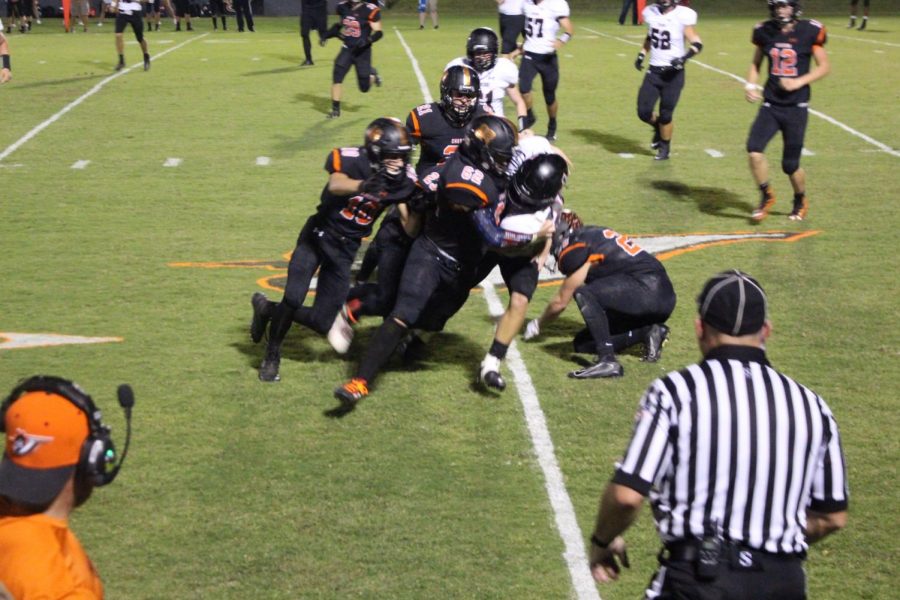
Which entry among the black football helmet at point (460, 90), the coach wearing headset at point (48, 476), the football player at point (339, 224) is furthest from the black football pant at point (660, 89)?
the coach wearing headset at point (48, 476)

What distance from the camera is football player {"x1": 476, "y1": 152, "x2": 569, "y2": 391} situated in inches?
276

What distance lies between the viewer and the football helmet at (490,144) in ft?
23.7

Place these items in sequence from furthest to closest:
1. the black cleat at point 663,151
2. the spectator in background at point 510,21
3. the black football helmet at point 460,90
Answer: the spectator in background at point 510,21
the black cleat at point 663,151
the black football helmet at point 460,90

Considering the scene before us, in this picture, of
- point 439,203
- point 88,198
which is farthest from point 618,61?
point 439,203

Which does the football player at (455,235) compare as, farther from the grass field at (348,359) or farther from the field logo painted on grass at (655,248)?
the field logo painted on grass at (655,248)

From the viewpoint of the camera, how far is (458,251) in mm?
7328

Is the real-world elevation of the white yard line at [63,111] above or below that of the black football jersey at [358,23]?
below

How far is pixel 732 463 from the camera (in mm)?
3564

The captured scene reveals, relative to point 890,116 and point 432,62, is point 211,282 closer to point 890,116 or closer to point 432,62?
point 890,116

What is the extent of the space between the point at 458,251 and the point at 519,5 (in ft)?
47.5

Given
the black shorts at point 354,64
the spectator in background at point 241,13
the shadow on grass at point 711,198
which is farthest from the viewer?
the spectator in background at point 241,13

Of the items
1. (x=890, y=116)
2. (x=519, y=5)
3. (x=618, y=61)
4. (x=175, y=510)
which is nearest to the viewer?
(x=175, y=510)

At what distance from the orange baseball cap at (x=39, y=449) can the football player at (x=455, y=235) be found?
3968 millimetres

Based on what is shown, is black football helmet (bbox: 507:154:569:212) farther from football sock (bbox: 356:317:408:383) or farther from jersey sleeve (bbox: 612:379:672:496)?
jersey sleeve (bbox: 612:379:672:496)
